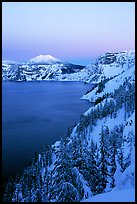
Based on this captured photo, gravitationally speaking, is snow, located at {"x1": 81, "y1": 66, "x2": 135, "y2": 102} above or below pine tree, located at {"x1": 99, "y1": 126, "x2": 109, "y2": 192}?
above

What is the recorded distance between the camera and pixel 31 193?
20.7m

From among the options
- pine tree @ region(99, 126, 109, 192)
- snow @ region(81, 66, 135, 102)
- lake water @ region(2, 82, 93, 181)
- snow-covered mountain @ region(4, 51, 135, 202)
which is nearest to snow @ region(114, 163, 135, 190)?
snow-covered mountain @ region(4, 51, 135, 202)

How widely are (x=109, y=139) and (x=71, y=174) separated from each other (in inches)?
683

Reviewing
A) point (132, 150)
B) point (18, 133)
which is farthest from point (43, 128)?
point (132, 150)

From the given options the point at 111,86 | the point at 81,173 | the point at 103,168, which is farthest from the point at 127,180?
the point at 111,86

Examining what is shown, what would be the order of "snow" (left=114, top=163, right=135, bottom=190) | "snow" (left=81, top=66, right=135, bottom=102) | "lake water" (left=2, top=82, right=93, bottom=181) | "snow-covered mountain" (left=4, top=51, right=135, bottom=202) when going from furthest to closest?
"snow" (left=81, top=66, right=135, bottom=102), "lake water" (left=2, top=82, right=93, bottom=181), "snow-covered mountain" (left=4, top=51, right=135, bottom=202), "snow" (left=114, top=163, right=135, bottom=190)

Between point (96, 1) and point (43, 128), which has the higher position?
point (96, 1)

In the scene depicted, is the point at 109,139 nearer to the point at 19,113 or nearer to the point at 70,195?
the point at 70,195

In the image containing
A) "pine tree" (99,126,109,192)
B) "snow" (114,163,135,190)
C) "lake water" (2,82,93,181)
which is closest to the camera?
"snow" (114,163,135,190)

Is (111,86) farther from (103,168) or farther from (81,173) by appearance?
(81,173)

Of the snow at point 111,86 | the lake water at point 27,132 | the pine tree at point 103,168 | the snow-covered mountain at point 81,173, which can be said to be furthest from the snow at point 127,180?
the snow at point 111,86

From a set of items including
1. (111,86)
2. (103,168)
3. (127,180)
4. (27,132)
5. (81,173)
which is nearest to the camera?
(127,180)

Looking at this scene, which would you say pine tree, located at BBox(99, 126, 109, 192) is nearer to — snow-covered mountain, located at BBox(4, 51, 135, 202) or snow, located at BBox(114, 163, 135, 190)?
snow-covered mountain, located at BBox(4, 51, 135, 202)

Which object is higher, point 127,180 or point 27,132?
point 127,180
